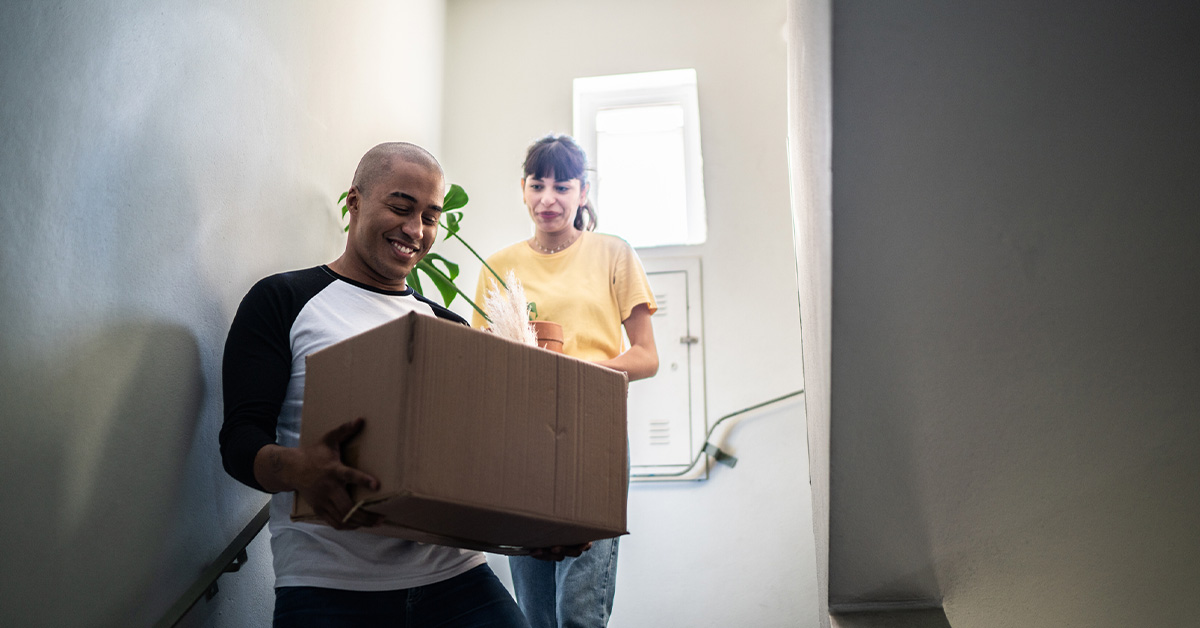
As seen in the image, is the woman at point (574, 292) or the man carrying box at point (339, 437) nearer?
the man carrying box at point (339, 437)

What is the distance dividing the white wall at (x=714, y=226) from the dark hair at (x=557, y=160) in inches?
50.6

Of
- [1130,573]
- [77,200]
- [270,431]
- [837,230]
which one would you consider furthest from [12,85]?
[1130,573]

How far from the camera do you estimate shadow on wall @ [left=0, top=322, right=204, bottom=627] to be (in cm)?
130

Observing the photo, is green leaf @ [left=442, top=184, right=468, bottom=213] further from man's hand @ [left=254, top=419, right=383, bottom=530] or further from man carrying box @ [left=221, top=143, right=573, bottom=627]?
man's hand @ [left=254, top=419, right=383, bottom=530]

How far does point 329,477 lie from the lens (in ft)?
3.56

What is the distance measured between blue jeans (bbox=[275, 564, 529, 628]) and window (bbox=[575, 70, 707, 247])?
8.09ft

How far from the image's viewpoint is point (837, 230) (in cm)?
148

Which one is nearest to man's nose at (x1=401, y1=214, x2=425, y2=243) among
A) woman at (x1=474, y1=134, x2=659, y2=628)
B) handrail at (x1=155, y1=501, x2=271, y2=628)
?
handrail at (x1=155, y1=501, x2=271, y2=628)

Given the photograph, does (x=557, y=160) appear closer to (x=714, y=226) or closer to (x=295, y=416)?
(x=295, y=416)

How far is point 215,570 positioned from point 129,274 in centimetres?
56

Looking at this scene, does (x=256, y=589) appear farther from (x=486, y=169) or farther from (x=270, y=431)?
(x=486, y=169)

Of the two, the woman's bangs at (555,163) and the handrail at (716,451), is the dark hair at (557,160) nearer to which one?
the woman's bangs at (555,163)

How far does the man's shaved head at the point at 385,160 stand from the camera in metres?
1.62

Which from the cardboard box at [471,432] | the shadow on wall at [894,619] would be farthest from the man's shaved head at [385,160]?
the shadow on wall at [894,619]
